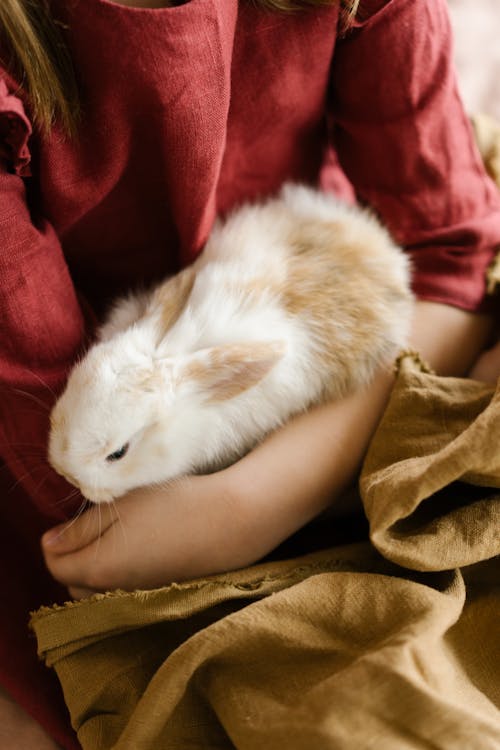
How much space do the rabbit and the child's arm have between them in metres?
0.03

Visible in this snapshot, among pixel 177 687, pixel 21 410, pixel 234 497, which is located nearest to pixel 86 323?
pixel 21 410

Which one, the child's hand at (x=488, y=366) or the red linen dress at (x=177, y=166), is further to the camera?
the child's hand at (x=488, y=366)

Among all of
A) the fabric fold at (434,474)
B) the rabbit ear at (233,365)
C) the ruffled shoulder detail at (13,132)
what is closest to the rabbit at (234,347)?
the rabbit ear at (233,365)

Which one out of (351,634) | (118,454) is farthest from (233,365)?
(351,634)

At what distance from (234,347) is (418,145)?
359 mm

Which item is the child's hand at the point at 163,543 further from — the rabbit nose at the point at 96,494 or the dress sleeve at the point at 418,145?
the dress sleeve at the point at 418,145

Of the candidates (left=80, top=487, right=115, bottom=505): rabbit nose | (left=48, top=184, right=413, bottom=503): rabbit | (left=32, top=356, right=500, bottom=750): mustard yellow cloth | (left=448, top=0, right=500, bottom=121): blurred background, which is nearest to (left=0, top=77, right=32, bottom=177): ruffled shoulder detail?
(left=48, top=184, right=413, bottom=503): rabbit

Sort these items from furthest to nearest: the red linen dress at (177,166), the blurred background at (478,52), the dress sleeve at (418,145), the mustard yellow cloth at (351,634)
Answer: the blurred background at (478,52) < the dress sleeve at (418,145) < the red linen dress at (177,166) < the mustard yellow cloth at (351,634)

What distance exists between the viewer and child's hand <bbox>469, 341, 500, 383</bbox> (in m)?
0.88

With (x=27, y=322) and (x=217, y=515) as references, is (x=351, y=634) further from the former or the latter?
(x=27, y=322)

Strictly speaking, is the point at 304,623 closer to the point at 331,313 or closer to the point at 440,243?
the point at 331,313

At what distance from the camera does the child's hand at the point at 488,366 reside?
2.89ft

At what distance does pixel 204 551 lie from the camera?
2.48 ft

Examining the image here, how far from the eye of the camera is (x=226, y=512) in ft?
2.50
